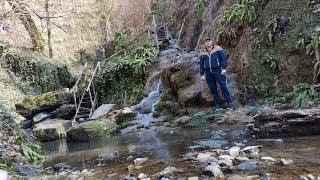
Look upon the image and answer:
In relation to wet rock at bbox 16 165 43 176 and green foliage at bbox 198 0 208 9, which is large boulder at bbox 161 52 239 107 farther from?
green foliage at bbox 198 0 208 9

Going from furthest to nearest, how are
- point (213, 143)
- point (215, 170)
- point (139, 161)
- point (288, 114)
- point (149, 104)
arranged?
point (149, 104), point (288, 114), point (213, 143), point (139, 161), point (215, 170)

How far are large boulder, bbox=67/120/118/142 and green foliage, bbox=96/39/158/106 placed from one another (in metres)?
5.23

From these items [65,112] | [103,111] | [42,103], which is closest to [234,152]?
[103,111]

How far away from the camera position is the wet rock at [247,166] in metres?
5.43

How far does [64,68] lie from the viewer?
2462cm

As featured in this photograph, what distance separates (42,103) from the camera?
57.8 feet

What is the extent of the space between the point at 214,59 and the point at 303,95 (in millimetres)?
2509

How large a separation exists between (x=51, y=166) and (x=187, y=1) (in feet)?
56.5

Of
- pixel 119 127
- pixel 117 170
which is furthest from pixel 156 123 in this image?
pixel 117 170

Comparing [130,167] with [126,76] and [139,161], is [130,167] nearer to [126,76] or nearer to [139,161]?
[139,161]

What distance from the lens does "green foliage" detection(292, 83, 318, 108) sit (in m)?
9.04

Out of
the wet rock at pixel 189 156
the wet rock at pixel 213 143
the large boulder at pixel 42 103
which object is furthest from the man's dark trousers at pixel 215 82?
the large boulder at pixel 42 103

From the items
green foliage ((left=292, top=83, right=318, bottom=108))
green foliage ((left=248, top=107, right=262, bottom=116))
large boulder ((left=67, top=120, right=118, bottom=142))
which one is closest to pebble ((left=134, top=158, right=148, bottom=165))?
green foliage ((left=248, top=107, right=262, bottom=116))

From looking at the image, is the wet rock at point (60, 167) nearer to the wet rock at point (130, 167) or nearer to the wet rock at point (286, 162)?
the wet rock at point (130, 167)
